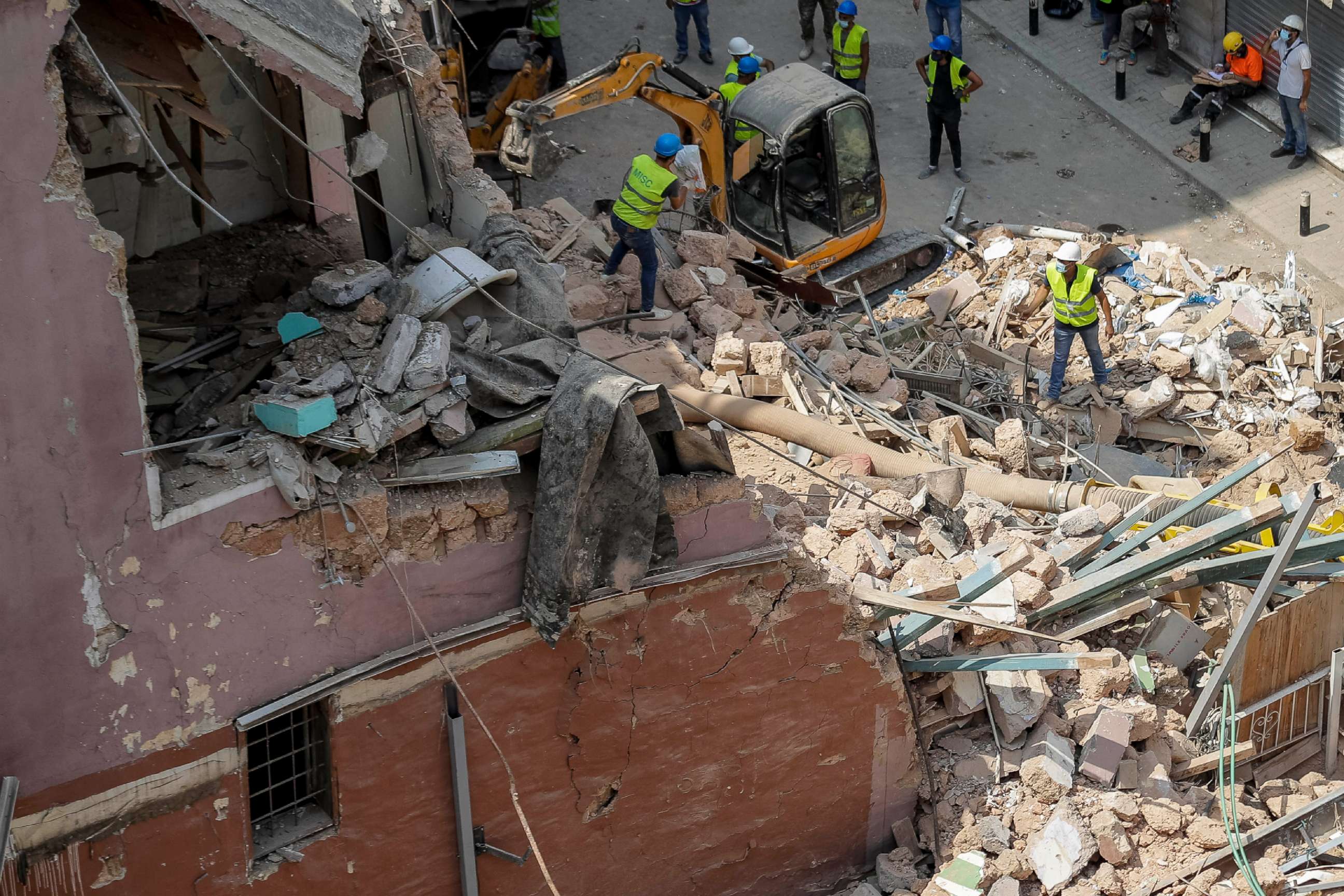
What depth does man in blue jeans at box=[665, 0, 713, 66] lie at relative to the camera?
20.9m

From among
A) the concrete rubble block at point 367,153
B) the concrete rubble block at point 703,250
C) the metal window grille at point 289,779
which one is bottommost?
the concrete rubble block at point 703,250

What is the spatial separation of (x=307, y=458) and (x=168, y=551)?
0.77m

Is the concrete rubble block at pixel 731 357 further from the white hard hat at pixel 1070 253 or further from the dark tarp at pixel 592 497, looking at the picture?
the dark tarp at pixel 592 497

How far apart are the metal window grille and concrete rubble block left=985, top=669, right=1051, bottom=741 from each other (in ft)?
14.1

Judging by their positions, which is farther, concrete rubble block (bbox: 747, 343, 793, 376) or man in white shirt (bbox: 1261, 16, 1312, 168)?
man in white shirt (bbox: 1261, 16, 1312, 168)

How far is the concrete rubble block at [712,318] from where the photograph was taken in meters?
13.3

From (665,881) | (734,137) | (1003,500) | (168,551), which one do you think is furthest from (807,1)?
(168,551)

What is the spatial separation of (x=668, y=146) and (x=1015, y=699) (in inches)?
267

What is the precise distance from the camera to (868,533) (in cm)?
966

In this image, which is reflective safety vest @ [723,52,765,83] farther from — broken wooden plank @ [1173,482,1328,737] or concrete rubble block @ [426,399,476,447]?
concrete rubble block @ [426,399,476,447]

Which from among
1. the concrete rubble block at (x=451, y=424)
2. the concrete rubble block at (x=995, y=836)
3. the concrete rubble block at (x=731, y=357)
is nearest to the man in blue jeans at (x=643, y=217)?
the concrete rubble block at (x=731, y=357)

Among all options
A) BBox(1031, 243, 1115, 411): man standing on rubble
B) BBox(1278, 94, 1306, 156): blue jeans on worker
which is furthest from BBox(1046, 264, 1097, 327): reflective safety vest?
→ BBox(1278, 94, 1306, 156): blue jeans on worker

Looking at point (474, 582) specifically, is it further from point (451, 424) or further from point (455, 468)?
point (451, 424)

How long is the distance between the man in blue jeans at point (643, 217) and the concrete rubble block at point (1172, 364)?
538 centimetres
